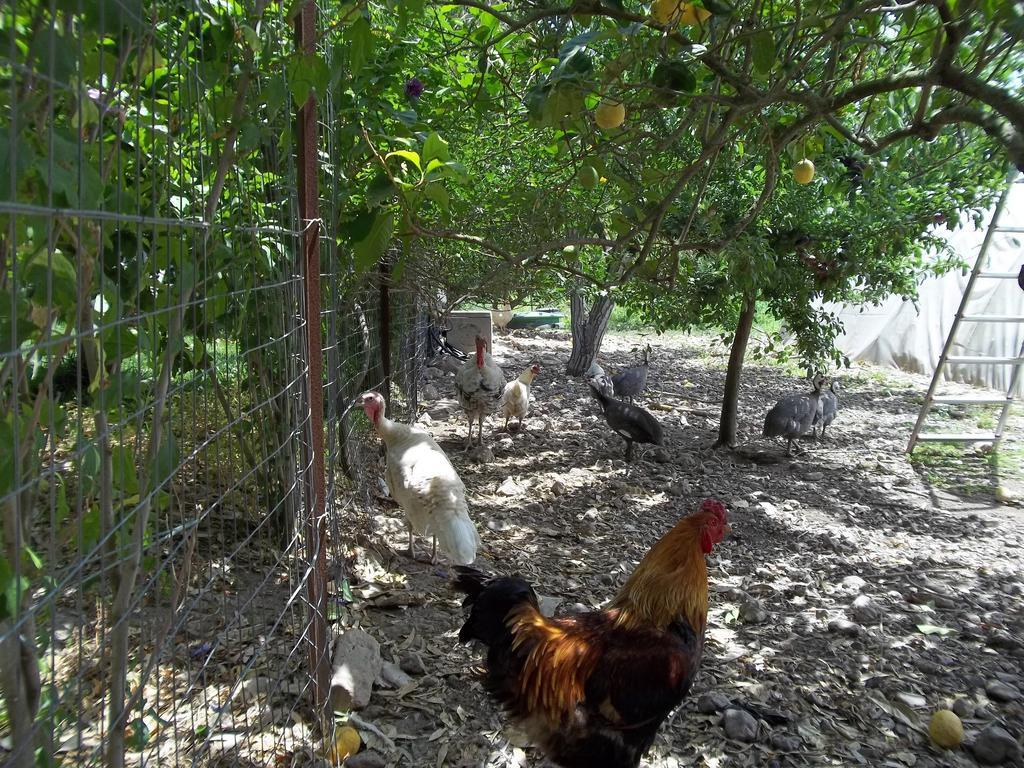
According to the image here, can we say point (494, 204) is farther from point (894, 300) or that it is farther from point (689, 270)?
point (894, 300)

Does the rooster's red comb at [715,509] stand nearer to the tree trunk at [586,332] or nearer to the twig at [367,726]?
the twig at [367,726]

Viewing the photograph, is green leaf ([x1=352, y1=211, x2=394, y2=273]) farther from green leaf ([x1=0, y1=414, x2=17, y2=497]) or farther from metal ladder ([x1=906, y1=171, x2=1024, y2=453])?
metal ladder ([x1=906, y1=171, x2=1024, y2=453])

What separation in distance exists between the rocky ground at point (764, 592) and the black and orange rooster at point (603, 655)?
29cm

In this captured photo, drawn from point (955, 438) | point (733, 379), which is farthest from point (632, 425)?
point (955, 438)

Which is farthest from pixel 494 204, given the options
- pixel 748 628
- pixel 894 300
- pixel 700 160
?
pixel 894 300

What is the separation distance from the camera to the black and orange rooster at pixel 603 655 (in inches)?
108

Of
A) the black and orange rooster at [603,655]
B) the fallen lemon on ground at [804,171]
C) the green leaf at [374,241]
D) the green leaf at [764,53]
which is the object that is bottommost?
the black and orange rooster at [603,655]

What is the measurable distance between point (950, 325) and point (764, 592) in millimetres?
11347

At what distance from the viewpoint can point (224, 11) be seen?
64.0 inches

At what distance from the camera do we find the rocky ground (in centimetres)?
305

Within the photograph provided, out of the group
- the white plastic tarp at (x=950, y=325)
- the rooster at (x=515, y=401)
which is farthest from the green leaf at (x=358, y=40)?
the white plastic tarp at (x=950, y=325)

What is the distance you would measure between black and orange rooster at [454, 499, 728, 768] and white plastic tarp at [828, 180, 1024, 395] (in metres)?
7.59

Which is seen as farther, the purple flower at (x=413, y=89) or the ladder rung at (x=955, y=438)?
the ladder rung at (x=955, y=438)

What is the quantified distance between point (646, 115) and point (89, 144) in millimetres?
2931
